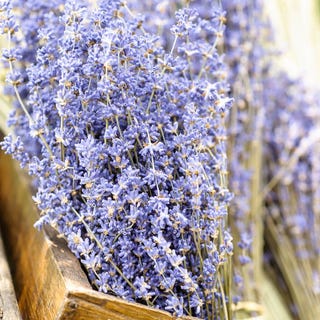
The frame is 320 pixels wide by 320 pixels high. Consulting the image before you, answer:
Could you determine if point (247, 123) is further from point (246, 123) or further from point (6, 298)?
point (6, 298)

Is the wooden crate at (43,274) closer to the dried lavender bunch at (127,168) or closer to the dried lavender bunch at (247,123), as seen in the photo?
the dried lavender bunch at (127,168)

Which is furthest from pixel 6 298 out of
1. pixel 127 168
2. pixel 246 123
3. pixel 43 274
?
pixel 246 123

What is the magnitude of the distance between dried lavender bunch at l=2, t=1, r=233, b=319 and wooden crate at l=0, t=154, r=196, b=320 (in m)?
0.03

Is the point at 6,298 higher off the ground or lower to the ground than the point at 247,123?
lower

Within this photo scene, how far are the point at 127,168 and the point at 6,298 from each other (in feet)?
0.97

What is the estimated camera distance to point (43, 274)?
840 millimetres

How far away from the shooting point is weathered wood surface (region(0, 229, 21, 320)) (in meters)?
0.79

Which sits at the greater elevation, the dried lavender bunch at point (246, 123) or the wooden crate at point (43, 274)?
the dried lavender bunch at point (246, 123)

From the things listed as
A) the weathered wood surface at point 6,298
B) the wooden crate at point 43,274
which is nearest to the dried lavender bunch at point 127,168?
the wooden crate at point 43,274

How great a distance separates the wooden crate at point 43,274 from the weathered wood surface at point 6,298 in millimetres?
36

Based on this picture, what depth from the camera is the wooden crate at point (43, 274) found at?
70 centimetres

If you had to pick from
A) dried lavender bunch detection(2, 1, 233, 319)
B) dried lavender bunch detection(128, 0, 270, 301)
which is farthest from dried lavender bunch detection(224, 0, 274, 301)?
Answer: dried lavender bunch detection(2, 1, 233, 319)

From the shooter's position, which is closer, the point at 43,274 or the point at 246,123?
the point at 43,274

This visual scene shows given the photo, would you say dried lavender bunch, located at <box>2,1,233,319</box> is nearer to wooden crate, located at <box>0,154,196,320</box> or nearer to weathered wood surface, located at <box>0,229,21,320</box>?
wooden crate, located at <box>0,154,196,320</box>
